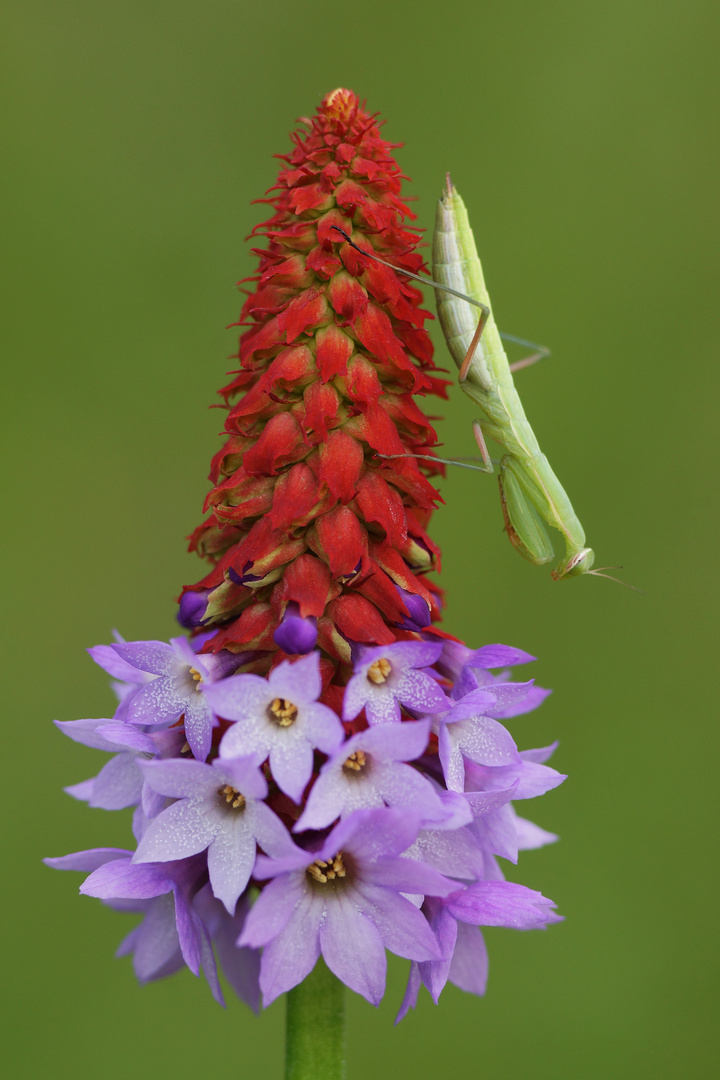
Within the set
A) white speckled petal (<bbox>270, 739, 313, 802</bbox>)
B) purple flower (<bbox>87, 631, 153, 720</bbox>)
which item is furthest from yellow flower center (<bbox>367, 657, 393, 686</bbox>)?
purple flower (<bbox>87, 631, 153, 720</bbox>)

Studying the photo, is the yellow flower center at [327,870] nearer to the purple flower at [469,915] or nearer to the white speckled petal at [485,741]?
the purple flower at [469,915]

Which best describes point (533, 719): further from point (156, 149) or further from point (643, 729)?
point (156, 149)

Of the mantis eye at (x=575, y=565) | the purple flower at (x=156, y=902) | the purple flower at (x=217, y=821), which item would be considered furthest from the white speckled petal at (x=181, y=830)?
the mantis eye at (x=575, y=565)

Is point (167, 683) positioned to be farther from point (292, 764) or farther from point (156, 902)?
point (156, 902)

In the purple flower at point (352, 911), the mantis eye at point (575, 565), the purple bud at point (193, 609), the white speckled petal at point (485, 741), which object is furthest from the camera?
the mantis eye at point (575, 565)

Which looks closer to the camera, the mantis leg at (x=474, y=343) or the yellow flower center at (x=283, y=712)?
the yellow flower center at (x=283, y=712)

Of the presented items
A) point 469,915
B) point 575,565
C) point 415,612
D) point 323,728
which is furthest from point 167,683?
point 575,565
